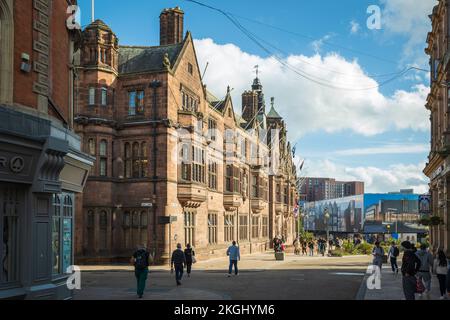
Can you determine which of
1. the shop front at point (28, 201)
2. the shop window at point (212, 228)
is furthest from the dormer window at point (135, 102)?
the shop front at point (28, 201)

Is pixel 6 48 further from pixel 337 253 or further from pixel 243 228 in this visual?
pixel 243 228

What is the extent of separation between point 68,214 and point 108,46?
18451 mm

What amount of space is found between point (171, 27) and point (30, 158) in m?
26.4

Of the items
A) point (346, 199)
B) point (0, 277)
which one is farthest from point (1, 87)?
point (346, 199)

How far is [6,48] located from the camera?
13.2 m

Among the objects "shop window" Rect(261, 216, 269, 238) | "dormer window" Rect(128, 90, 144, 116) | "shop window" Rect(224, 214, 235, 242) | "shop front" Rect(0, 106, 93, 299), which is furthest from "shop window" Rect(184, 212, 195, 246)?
"shop window" Rect(261, 216, 269, 238)

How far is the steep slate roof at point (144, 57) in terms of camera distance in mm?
33969

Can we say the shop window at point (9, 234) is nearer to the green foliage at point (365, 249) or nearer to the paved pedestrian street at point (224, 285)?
the paved pedestrian street at point (224, 285)

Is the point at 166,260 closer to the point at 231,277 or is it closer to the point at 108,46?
the point at 231,277

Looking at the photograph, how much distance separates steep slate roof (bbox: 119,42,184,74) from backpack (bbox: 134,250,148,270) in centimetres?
1760

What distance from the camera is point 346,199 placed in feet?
440

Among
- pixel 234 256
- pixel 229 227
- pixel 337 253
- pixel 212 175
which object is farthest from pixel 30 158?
pixel 337 253

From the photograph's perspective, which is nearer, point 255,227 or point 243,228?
point 243,228
